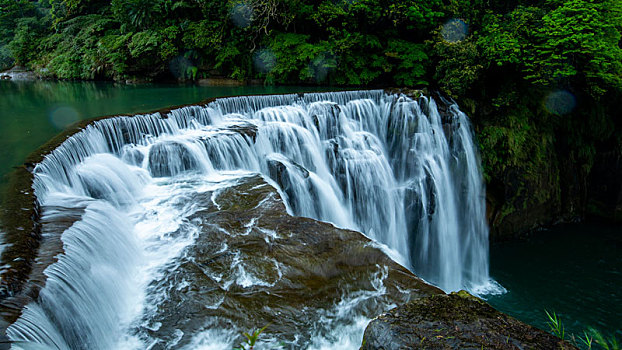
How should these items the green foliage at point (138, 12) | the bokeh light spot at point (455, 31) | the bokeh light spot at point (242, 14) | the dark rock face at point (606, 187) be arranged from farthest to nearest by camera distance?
the green foliage at point (138, 12) → the bokeh light spot at point (242, 14) → the bokeh light spot at point (455, 31) → the dark rock face at point (606, 187)

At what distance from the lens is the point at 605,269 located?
9570 mm

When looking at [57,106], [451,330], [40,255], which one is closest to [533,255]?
[451,330]

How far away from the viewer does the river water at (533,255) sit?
25.4 ft

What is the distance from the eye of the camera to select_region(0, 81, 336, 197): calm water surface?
7160 millimetres

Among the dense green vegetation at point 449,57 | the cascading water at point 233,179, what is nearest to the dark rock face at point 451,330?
the cascading water at point 233,179

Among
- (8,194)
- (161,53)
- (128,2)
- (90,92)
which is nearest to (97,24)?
(128,2)

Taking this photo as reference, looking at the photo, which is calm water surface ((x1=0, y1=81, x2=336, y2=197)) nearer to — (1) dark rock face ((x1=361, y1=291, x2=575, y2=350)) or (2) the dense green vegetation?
(2) the dense green vegetation

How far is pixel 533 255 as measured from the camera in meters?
10.5

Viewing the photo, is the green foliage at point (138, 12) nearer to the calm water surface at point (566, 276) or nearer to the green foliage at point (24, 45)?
the green foliage at point (24, 45)

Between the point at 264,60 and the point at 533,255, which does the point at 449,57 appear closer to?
the point at 533,255

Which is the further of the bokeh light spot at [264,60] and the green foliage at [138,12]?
the green foliage at [138,12]

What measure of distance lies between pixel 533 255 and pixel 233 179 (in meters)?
9.69

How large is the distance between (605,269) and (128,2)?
965 inches

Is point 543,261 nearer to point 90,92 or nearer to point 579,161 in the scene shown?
point 579,161
